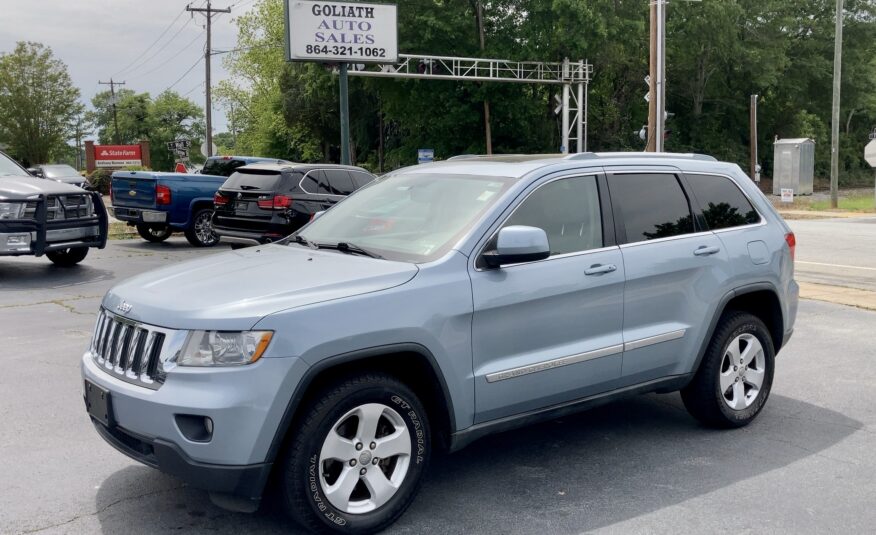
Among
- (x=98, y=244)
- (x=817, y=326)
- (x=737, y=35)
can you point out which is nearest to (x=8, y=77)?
(x=737, y=35)

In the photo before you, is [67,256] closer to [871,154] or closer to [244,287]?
[244,287]

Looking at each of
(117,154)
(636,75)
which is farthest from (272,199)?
(117,154)

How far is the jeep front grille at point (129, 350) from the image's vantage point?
3777 millimetres

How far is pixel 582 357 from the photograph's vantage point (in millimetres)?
4656

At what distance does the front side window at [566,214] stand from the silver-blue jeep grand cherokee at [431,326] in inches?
0.5

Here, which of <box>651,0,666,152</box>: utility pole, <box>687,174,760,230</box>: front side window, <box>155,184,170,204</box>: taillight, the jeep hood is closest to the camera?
the jeep hood

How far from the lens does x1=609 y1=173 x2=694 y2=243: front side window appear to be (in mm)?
5113

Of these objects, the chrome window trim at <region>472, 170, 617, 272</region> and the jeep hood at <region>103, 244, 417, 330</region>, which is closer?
the jeep hood at <region>103, 244, 417, 330</region>

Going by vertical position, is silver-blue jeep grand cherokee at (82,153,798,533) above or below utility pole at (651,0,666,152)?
below

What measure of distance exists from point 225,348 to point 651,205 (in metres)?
2.79

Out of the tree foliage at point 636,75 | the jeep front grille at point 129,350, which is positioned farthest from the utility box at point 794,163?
the jeep front grille at point 129,350

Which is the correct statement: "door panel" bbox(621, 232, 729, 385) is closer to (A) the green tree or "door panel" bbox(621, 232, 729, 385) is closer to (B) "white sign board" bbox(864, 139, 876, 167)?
(B) "white sign board" bbox(864, 139, 876, 167)

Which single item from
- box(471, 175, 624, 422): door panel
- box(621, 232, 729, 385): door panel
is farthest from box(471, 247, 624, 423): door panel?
box(621, 232, 729, 385): door panel

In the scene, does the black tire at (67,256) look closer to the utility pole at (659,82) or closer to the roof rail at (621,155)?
the roof rail at (621,155)
